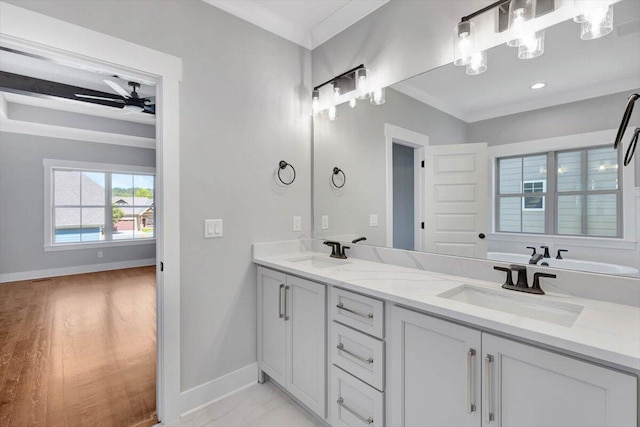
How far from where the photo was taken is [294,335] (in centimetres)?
185

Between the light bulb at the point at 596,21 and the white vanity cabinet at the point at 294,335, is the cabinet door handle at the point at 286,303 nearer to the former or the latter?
the white vanity cabinet at the point at 294,335

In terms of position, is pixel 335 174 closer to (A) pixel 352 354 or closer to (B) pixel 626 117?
(A) pixel 352 354

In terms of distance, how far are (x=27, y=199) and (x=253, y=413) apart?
19.4 feet

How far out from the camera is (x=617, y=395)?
2.63ft

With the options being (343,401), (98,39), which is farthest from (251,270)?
(98,39)

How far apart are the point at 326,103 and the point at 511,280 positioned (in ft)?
5.95

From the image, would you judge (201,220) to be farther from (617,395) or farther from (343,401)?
(617,395)

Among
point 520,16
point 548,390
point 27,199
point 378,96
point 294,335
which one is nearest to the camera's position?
point 548,390

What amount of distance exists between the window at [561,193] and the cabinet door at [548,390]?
718 mm

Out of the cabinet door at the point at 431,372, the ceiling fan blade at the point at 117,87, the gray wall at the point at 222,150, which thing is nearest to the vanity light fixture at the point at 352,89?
the gray wall at the point at 222,150

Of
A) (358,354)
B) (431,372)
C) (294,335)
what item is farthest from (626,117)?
(294,335)

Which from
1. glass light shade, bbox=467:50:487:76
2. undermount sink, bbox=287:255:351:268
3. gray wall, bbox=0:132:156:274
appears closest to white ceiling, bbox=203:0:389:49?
glass light shade, bbox=467:50:487:76

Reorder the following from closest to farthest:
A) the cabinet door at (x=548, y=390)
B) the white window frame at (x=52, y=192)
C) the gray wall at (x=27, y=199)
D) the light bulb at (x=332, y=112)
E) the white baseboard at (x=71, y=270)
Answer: the cabinet door at (x=548, y=390), the light bulb at (x=332, y=112), the gray wall at (x=27, y=199), the white baseboard at (x=71, y=270), the white window frame at (x=52, y=192)

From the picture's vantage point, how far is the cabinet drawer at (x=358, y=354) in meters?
1.37
